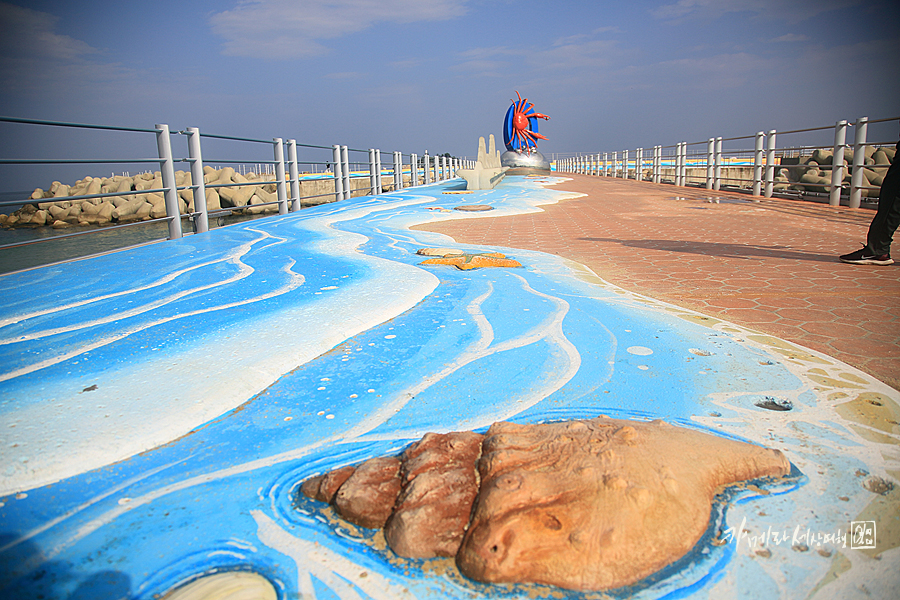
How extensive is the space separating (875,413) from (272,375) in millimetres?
2416

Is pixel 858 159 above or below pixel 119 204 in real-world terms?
above

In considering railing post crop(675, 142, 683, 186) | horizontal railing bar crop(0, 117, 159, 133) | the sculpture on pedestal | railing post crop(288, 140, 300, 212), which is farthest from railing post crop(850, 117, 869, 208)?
the sculpture on pedestal

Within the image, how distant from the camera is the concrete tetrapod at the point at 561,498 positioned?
47.9 inches

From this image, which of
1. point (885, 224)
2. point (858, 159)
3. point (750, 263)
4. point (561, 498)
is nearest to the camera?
point (561, 498)

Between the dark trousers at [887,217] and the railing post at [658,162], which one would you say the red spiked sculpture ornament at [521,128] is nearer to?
the railing post at [658,162]

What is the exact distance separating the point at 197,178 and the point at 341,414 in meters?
6.00

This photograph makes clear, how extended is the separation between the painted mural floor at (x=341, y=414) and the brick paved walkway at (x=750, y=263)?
0.35 m

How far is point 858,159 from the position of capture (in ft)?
29.5

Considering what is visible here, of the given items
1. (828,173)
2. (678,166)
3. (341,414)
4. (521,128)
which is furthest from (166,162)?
(521,128)

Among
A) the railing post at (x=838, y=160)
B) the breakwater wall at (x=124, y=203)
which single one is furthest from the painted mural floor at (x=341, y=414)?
the breakwater wall at (x=124, y=203)

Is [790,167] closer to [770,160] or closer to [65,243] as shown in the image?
[770,160]

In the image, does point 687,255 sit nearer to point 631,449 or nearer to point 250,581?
point 631,449

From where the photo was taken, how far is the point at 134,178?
27.4 meters

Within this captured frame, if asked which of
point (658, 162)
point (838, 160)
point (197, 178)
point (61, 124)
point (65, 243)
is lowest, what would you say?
point (65, 243)
